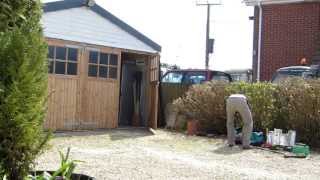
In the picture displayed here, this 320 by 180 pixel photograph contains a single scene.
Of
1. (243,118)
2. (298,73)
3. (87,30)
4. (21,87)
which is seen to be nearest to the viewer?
(21,87)

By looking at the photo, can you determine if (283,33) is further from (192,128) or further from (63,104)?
(63,104)

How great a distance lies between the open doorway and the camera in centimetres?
1845

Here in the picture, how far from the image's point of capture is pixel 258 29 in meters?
22.5

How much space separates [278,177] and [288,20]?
13780mm

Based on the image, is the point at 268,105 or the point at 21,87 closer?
the point at 21,87

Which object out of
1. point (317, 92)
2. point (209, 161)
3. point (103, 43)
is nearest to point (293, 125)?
point (317, 92)

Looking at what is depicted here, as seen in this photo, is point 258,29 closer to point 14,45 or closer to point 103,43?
point 103,43

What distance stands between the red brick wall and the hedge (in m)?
6.15

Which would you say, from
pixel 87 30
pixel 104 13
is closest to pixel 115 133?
pixel 87 30

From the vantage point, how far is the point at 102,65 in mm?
16344

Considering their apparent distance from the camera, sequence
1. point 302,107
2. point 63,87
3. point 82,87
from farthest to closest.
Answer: point 82,87 < point 63,87 < point 302,107

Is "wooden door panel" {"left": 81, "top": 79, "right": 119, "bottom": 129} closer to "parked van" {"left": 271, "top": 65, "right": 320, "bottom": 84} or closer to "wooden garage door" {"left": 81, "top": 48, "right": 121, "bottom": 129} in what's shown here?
"wooden garage door" {"left": 81, "top": 48, "right": 121, "bottom": 129}

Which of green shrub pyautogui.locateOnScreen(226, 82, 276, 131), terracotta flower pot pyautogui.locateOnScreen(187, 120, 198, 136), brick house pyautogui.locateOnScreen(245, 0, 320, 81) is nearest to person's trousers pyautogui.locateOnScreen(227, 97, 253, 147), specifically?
green shrub pyautogui.locateOnScreen(226, 82, 276, 131)

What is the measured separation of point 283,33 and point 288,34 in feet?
0.74
